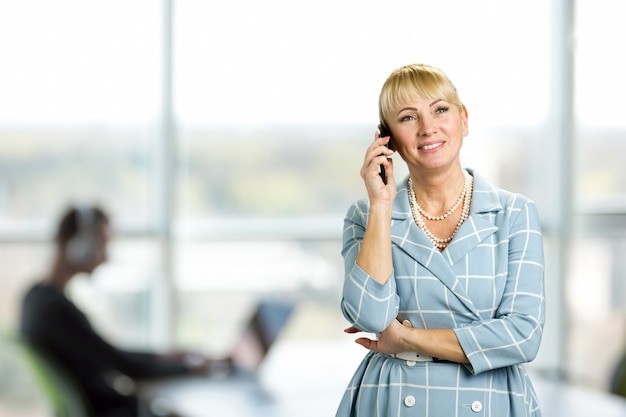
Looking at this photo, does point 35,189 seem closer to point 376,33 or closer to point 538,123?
point 376,33

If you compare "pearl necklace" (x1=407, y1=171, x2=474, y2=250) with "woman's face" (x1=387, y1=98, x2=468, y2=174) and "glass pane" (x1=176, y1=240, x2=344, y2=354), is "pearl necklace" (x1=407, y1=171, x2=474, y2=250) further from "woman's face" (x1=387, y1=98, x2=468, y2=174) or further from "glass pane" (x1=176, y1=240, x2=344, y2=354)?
"glass pane" (x1=176, y1=240, x2=344, y2=354)

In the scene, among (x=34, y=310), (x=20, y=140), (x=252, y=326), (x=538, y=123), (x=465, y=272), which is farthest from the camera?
(x=538, y=123)

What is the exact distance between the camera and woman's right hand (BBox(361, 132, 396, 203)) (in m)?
1.31

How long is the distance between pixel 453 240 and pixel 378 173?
14 cm

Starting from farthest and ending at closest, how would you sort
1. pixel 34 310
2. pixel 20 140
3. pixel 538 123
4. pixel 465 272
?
pixel 538 123, pixel 20 140, pixel 34 310, pixel 465 272

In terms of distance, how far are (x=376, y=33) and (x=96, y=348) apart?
2.46 m

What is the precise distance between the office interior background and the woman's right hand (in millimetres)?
4505

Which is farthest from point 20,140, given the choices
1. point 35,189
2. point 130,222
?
point 130,222

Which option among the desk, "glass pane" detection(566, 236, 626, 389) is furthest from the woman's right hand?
"glass pane" detection(566, 236, 626, 389)

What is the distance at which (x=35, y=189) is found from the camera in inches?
232

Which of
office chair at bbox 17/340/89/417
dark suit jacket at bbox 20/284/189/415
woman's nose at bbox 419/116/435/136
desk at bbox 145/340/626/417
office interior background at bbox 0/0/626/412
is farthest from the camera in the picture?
office interior background at bbox 0/0/626/412

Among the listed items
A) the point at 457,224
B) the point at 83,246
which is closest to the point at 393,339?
the point at 457,224

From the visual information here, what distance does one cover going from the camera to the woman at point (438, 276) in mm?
1296

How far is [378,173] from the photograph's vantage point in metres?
1.32
